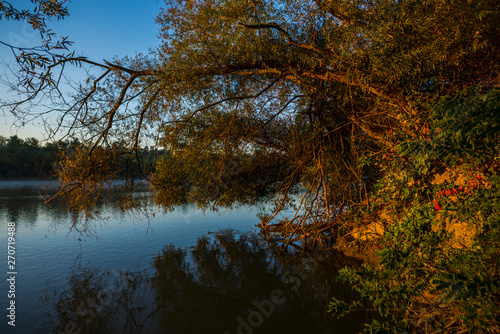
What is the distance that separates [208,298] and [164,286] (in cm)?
130

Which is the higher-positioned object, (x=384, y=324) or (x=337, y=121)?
(x=337, y=121)

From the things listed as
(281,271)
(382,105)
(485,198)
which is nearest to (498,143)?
(485,198)

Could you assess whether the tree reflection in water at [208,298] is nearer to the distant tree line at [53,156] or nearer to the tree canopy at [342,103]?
the tree canopy at [342,103]

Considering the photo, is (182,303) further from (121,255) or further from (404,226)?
(404,226)

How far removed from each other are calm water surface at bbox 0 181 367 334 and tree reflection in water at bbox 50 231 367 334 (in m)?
0.02

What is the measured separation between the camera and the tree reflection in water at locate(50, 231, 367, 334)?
5.14 meters

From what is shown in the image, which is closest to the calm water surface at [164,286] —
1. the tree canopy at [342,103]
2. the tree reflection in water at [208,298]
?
the tree reflection in water at [208,298]

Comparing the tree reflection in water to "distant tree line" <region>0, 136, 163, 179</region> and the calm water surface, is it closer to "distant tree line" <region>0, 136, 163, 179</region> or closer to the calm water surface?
the calm water surface

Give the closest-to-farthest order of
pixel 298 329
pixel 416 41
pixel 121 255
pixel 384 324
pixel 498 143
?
pixel 384 324
pixel 498 143
pixel 416 41
pixel 298 329
pixel 121 255

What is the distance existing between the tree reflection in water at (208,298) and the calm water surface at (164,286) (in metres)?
0.02

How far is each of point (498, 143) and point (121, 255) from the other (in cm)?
957

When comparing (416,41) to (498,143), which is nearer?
(498,143)

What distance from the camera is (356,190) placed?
26.3 feet

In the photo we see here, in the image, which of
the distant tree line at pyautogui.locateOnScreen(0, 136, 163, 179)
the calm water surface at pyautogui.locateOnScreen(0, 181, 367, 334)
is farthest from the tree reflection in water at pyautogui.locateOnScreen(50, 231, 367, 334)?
the distant tree line at pyautogui.locateOnScreen(0, 136, 163, 179)
